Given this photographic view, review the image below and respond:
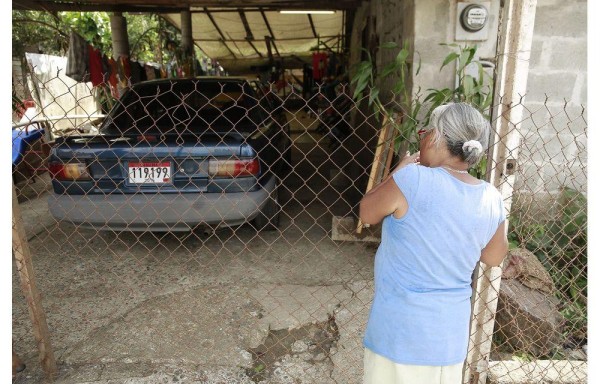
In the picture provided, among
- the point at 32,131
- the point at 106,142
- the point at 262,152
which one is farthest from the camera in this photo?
the point at 32,131

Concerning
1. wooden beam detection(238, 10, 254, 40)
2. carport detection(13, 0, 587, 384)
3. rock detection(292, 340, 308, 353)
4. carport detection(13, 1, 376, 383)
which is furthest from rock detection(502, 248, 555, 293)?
wooden beam detection(238, 10, 254, 40)

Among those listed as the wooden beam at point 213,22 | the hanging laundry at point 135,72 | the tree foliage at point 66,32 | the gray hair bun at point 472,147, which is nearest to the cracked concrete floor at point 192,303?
the gray hair bun at point 472,147

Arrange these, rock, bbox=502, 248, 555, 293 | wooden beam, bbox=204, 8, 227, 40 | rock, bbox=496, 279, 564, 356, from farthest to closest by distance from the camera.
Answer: wooden beam, bbox=204, 8, 227, 40, rock, bbox=502, 248, 555, 293, rock, bbox=496, 279, 564, 356

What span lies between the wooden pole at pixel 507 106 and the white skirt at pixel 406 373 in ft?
1.72

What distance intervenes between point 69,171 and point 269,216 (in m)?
1.82

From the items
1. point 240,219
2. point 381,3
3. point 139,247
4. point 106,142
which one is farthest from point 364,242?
point 381,3

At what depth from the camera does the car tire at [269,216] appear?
4134mm

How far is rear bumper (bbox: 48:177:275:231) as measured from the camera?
3.34 m

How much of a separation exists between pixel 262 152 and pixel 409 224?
8.26 ft

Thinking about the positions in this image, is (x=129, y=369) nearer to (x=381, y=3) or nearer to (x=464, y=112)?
(x=464, y=112)

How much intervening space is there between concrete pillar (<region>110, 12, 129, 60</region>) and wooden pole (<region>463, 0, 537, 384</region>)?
8.13 meters

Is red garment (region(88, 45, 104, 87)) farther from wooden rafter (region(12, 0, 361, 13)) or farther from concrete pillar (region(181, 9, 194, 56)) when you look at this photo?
concrete pillar (region(181, 9, 194, 56))

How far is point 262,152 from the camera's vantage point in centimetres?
376

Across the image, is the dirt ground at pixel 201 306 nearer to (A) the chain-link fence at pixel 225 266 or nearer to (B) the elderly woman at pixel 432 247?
(A) the chain-link fence at pixel 225 266
